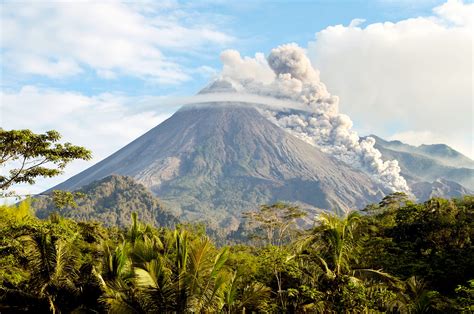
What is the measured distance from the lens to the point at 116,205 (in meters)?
156

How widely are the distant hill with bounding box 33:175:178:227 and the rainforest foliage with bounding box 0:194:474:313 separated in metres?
129

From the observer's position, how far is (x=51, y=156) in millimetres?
15242

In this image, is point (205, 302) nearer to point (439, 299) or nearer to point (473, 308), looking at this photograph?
point (473, 308)

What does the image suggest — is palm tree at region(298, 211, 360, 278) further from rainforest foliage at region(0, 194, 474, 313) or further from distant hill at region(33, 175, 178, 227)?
distant hill at region(33, 175, 178, 227)

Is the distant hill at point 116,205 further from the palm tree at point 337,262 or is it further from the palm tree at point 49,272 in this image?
the palm tree at point 337,262

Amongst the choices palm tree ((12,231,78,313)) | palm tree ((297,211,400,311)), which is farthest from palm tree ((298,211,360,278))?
palm tree ((12,231,78,313))

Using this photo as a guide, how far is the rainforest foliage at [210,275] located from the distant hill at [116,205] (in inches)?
5068

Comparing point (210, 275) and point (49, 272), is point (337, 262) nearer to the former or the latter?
point (210, 275)

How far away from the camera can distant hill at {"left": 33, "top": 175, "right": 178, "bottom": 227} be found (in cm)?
14600

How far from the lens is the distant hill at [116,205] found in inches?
5748

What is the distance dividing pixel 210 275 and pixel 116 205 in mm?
151442

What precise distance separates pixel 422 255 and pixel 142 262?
14.9m

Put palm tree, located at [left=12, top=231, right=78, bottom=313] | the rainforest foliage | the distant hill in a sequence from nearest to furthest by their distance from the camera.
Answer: the rainforest foliage < palm tree, located at [left=12, top=231, right=78, bottom=313] < the distant hill

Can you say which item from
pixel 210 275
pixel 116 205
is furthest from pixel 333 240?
pixel 116 205
